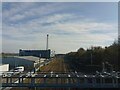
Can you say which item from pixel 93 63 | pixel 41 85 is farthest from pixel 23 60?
pixel 41 85

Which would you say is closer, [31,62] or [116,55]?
[116,55]

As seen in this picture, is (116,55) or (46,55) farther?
(46,55)

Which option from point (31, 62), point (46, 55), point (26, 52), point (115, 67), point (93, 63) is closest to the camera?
point (115, 67)

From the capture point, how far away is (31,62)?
4141 centimetres

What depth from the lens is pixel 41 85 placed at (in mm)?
13906

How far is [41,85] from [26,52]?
8088 centimetres

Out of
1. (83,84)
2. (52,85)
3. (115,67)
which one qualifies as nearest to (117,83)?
(83,84)

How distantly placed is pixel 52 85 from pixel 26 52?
3188 inches

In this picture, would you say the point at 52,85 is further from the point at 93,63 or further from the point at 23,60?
the point at 23,60

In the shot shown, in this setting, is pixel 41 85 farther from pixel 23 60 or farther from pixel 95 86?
pixel 23 60

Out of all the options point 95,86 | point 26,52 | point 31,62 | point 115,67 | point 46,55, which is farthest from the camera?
point 26,52

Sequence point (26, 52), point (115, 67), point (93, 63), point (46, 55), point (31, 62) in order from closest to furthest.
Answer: point (115, 67), point (93, 63), point (31, 62), point (46, 55), point (26, 52)

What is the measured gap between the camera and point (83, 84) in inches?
538

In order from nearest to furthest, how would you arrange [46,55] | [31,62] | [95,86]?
[95,86] → [31,62] → [46,55]
